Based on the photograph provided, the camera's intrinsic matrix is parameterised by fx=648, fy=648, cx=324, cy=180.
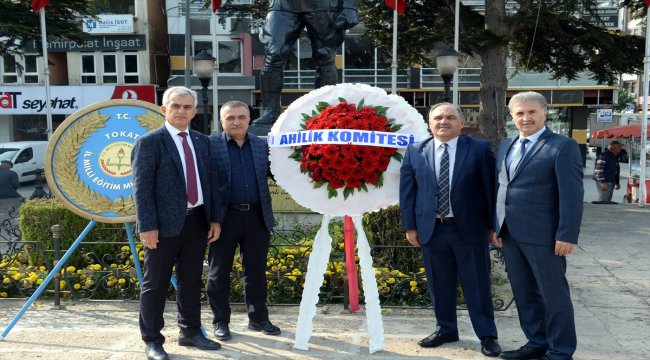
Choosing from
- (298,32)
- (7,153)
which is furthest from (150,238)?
(7,153)

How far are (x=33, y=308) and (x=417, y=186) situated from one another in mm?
3572

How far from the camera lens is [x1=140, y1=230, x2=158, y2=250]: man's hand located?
13.7 ft

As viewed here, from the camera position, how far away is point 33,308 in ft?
18.6

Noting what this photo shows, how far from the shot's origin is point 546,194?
399cm

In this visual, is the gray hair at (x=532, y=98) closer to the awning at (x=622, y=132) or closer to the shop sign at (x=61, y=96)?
the awning at (x=622, y=132)

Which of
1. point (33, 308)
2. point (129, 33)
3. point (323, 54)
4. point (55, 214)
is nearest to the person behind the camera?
point (33, 308)

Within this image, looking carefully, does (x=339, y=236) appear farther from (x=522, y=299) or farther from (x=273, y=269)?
(x=522, y=299)

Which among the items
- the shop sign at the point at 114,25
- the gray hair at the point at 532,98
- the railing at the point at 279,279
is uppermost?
the shop sign at the point at 114,25

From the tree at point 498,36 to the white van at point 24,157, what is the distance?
1014 centimetres

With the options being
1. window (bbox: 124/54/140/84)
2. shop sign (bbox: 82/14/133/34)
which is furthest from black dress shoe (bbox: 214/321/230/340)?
window (bbox: 124/54/140/84)

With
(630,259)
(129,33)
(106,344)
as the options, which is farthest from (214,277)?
(129,33)

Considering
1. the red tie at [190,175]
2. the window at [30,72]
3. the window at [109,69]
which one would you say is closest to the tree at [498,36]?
the red tie at [190,175]

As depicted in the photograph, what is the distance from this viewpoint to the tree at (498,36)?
565 inches

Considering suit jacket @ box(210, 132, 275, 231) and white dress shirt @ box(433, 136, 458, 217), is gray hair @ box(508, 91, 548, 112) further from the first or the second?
suit jacket @ box(210, 132, 275, 231)
